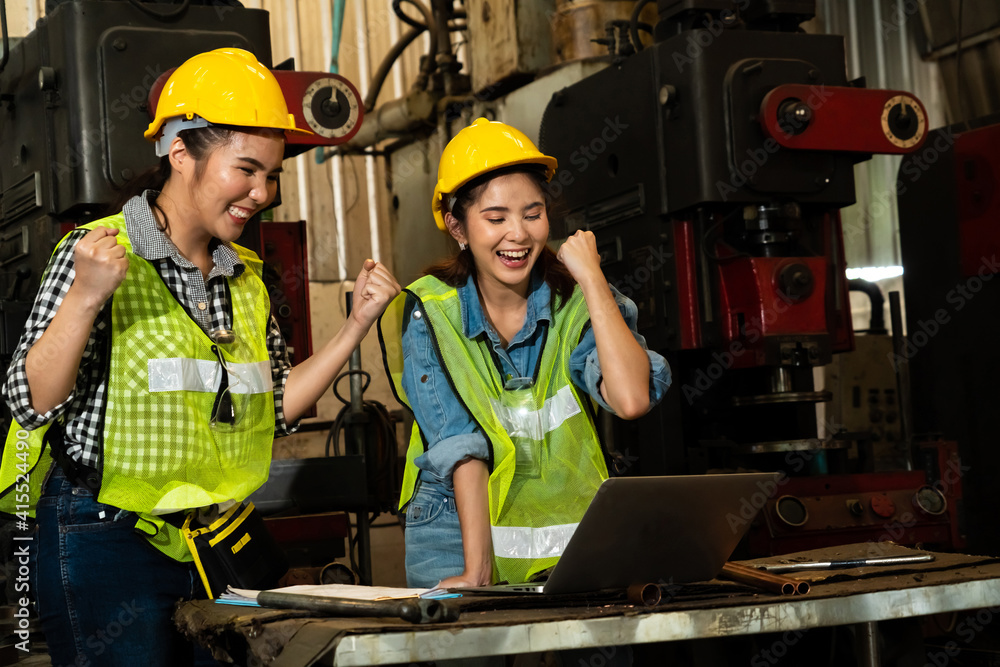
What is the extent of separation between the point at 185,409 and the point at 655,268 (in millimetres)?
1599

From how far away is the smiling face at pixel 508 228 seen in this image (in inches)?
76.1

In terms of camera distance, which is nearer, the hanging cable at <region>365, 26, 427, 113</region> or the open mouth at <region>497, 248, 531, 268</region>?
the open mouth at <region>497, 248, 531, 268</region>

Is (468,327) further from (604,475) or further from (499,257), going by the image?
(604,475)

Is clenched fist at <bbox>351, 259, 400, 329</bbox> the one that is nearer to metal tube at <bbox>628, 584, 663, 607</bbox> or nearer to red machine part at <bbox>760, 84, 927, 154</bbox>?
metal tube at <bbox>628, 584, 663, 607</bbox>

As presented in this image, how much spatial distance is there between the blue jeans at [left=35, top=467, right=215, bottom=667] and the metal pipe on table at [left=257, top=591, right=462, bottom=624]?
250 millimetres

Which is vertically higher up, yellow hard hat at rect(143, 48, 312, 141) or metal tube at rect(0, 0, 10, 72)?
metal tube at rect(0, 0, 10, 72)

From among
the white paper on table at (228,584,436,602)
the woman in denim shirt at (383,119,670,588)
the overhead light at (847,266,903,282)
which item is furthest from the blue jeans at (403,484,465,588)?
the overhead light at (847,266,903,282)

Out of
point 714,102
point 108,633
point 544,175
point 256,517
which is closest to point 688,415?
point 714,102

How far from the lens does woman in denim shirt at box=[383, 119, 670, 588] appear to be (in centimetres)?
181

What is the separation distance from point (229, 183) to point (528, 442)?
66cm

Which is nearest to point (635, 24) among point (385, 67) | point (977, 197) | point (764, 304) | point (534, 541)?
point (764, 304)

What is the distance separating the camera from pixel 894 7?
5.14 m

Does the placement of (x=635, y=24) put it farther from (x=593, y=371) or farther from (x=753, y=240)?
(x=593, y=371)

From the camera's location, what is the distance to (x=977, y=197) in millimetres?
3264
